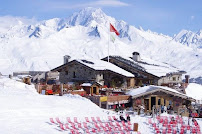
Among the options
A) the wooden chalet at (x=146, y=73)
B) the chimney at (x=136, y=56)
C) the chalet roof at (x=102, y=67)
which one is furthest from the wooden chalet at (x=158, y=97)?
the chimney at (x=136, y=56)

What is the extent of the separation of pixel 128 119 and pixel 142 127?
1.40 metres

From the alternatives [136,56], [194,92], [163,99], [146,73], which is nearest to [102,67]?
[146,73]

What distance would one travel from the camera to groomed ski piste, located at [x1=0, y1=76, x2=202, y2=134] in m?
24.0

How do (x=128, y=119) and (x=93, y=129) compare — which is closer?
(x=93, y=129)

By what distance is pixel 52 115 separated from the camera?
27.9 m

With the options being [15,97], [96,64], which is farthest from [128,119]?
[96,64]

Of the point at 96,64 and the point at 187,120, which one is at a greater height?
the point at 96,64

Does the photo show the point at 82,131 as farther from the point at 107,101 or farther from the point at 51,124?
the point at 107,101

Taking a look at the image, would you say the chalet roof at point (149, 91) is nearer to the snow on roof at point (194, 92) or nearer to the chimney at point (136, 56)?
the snow on roof at point (194, 92)

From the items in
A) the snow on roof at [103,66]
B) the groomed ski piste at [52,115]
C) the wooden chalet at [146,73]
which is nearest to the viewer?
the groomed ski piste at [52,115]

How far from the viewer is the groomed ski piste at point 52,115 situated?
78.8 feet

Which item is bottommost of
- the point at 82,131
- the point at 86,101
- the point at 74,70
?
the point at 82,131

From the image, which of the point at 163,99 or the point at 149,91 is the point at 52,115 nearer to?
the point at 149,91

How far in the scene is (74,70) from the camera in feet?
152
